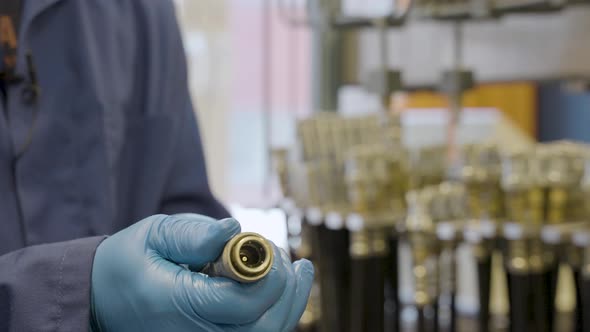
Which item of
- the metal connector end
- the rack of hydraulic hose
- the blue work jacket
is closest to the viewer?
the metal connector end

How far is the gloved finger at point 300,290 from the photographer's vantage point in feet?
2.15

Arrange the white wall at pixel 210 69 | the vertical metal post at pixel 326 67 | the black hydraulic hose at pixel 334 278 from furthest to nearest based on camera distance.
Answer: the white wall at pixel 210 69 → the vertical metal post at pixel 326 67 → the black hydraulic hose at pixel 334 278

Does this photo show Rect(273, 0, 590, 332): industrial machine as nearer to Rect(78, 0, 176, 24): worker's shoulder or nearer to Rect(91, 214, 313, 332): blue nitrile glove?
Rect(78, 0, 176, 24): worker's shoulder

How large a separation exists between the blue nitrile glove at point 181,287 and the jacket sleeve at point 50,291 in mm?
12

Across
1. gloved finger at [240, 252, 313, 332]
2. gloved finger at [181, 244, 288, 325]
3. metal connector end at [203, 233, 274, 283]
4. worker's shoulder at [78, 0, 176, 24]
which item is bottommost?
gloved finger at [240, 252, 313, 332]

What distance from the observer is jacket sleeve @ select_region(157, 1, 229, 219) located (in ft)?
3.39

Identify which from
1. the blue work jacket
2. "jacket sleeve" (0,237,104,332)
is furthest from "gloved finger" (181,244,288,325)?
the blue work jacket

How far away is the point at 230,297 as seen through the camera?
589 mm

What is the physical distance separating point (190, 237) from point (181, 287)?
0.13 feet

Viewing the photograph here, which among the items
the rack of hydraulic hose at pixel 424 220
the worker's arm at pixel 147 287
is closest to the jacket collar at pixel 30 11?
the worker's arm at pixel 147 287

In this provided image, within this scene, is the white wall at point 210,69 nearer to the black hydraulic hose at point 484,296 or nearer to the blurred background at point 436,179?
the blurred background at point 436,179

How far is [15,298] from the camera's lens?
66 centimetres

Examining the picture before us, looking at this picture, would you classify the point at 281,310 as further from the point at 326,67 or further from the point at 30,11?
the point at 326,67

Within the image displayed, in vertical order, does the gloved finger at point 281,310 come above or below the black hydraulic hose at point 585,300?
above
